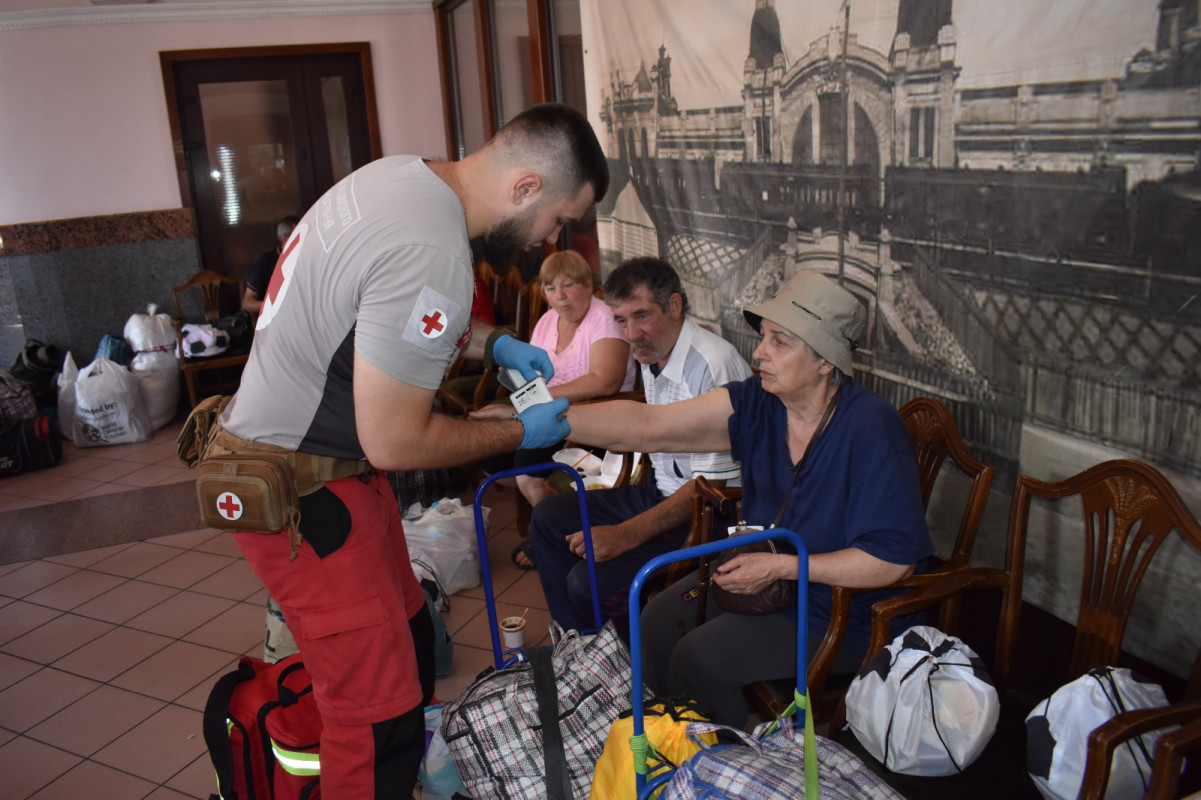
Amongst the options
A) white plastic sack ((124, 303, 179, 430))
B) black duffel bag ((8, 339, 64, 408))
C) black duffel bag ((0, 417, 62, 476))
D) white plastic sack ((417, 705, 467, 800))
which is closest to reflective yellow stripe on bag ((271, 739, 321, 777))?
white plastic sack ((417, 705, 467, 800))

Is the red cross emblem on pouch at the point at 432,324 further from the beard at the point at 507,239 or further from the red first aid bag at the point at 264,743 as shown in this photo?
the red first aid bag at the point at 264,743

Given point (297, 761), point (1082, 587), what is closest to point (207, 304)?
point (297, 761)

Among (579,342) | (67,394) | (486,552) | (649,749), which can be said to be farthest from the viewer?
(67,394)

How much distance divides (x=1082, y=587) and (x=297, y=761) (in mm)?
1684

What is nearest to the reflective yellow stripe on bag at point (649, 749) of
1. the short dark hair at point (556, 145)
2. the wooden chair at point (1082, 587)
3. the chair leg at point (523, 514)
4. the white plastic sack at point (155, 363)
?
the wooden chair at point (1082, 587)

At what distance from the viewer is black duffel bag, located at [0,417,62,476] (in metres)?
5.02

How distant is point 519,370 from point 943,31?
122 cm

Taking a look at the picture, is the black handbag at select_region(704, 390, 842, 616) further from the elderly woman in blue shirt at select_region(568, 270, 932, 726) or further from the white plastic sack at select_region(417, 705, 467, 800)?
A: the white plastic sack at select_region(417, 705, 467, 800)

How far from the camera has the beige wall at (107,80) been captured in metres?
5.98

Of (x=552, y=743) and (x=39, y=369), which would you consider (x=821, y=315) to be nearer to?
(x=552, y=743)

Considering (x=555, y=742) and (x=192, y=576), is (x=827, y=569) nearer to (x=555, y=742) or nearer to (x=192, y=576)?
(x=555, y=742)

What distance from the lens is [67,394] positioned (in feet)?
18.4

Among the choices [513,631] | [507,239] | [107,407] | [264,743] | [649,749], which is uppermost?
[507,239]

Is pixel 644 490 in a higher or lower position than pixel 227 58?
lower
